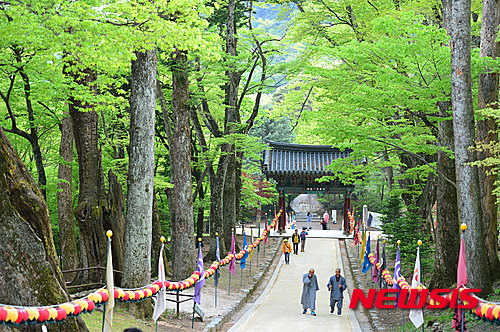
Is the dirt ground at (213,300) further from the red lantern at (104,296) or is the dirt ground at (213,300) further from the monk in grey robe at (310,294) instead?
the red lantern at (104,296)

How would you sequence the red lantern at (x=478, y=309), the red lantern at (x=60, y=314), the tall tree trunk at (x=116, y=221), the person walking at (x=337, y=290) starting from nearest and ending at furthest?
the red lantern at (x=60, y=314) < the red lantern at (x=478, y=309) < the tall tree trunk at (x=116, y=221) < the person walking at (x=337, y=290)

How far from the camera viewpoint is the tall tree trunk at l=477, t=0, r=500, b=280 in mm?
12289

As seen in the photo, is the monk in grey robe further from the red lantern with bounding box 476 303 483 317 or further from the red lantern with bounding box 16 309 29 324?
the red lantern with bounding box 16 309 29 324

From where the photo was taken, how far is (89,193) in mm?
14289

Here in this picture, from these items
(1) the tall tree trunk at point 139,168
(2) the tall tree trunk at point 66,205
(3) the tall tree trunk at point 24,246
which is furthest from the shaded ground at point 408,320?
(2) the tall tree trunk at point 66,205

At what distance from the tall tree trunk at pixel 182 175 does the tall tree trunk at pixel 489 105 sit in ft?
26.0

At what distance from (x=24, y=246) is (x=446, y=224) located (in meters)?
9.71

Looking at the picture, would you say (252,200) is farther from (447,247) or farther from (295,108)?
(447,247)

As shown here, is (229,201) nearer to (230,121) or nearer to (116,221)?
(230,121)

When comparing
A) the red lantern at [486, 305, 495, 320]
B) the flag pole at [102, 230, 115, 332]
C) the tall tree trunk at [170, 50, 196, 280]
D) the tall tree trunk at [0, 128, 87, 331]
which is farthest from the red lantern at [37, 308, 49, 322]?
the tall tree trunk at [170, 50, 196, 280]

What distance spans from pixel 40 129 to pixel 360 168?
491 inches

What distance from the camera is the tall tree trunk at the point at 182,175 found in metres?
16.3

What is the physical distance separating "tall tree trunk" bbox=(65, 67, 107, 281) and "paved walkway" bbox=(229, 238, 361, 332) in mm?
4007

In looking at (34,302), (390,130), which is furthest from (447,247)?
(34,302)
